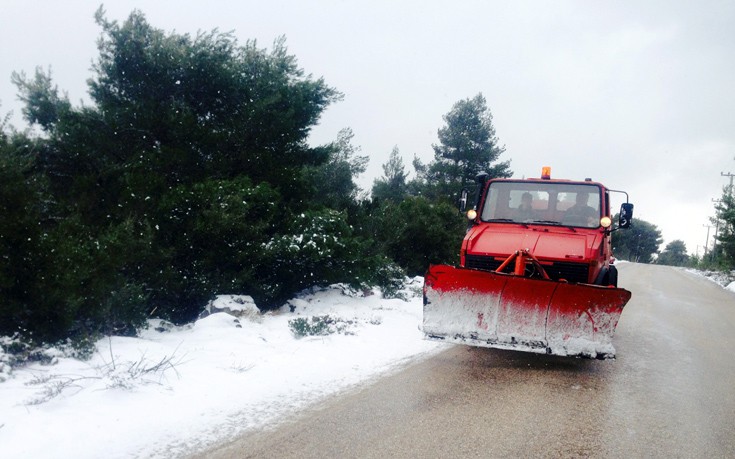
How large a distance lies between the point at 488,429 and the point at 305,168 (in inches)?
450

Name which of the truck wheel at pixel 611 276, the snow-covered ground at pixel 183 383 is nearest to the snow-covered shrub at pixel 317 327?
the snow-covered ground at pixel 183 383

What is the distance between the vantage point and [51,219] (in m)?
8.77

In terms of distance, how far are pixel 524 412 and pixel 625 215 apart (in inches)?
157

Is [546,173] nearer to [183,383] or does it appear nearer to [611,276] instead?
[611,276]

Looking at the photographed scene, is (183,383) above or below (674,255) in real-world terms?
below

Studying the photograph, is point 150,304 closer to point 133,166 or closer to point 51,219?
point 51,219

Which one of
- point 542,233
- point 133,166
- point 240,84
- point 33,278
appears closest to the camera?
point 33,278

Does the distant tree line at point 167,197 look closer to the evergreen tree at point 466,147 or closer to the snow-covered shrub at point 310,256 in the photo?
the snow-covered shrub at point 310,256

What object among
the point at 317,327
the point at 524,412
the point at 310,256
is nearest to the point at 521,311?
the point at 524,412

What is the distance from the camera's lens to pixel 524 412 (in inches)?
174

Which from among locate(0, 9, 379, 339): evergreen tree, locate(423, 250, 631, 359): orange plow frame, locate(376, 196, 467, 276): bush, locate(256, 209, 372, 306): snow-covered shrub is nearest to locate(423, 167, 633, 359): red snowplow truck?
locate(423, 250, 631, 359): orange plow frame

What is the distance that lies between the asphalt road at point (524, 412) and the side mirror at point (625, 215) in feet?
5.85

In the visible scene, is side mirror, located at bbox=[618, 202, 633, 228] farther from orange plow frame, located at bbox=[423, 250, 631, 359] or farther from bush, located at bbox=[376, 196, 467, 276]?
bush, located at bbox=[376, 196, 467, 276]

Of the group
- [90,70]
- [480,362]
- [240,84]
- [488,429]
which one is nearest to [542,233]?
[480,362]
